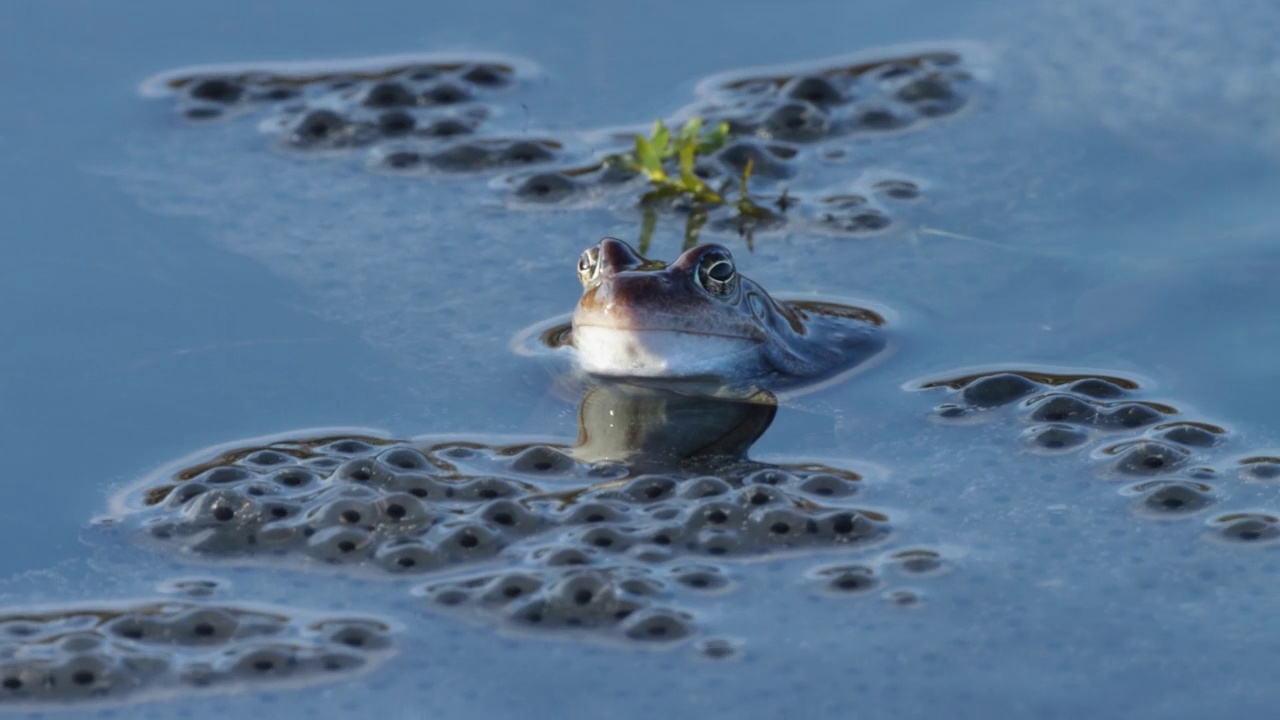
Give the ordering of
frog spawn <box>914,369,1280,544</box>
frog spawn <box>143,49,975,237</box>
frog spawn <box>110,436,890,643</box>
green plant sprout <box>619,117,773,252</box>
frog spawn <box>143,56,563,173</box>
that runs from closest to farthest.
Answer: frog spawn <box>110,436,890,643</box>
frog spawn <box>914,369,1280,544</box>
green plant sprout <box>619,117,773,252</box>
frog spawn <box>143,49,975,237</box>
frog spawn <box>143,56,563,173</box>

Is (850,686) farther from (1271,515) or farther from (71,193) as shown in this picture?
(71,193)

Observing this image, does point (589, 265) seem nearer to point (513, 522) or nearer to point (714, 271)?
point (714, 271)

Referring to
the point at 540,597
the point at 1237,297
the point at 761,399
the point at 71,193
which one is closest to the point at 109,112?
the point at 71,193

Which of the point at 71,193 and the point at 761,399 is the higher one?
the point at 71,193

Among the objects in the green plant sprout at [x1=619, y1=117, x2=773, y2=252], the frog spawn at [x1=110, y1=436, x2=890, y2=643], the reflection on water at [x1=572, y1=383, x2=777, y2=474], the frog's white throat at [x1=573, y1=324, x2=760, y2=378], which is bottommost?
the frog spawn at [x1=110, y1=436, x2=890, y2=643]

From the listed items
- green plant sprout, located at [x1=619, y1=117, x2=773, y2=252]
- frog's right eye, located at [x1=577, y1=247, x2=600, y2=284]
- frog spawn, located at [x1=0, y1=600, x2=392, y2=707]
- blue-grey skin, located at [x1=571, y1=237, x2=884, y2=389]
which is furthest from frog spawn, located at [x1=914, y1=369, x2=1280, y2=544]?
frog spawn, located at [x1=0, y1=600, x2=392, y2=707]

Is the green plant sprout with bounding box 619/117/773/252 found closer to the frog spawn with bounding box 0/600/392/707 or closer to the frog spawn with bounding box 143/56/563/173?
the frog spawn with bounding box 143/56/563/173
